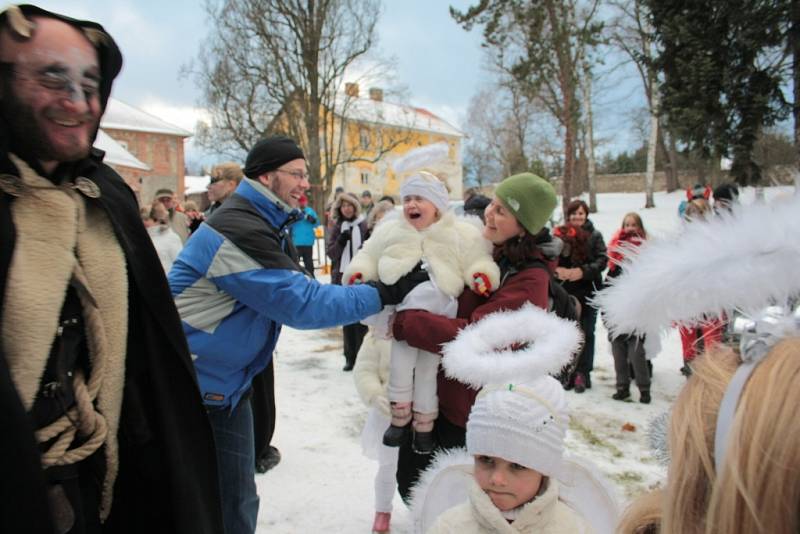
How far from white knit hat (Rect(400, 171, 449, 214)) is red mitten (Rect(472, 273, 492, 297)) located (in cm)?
50

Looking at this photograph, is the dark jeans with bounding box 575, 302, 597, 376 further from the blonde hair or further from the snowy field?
the blonde hair

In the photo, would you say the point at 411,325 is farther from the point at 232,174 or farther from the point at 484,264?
the point at 232,174

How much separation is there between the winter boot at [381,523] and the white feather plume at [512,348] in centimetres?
151

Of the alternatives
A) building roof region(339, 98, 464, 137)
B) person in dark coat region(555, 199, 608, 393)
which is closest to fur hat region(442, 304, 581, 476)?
person in dark coat region(555, 199, 608, 393)

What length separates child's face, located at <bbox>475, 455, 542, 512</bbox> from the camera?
1.67 metres

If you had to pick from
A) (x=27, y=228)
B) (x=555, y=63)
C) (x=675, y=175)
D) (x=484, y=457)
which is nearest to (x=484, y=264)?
(x=484, y=457)

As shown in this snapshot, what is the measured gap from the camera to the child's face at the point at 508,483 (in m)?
1.67

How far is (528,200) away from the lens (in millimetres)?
2406

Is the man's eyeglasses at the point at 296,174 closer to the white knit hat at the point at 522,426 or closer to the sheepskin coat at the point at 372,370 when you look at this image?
the sheepskin coat at the point at 372,370

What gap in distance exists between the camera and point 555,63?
56.4 feet

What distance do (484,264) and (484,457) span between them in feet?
3.03

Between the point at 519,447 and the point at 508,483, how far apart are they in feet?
0.40

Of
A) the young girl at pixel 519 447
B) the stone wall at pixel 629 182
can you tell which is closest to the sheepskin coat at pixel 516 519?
the young girl at pixel 519 447

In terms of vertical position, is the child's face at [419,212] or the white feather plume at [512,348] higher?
the child's face at [419,212]
